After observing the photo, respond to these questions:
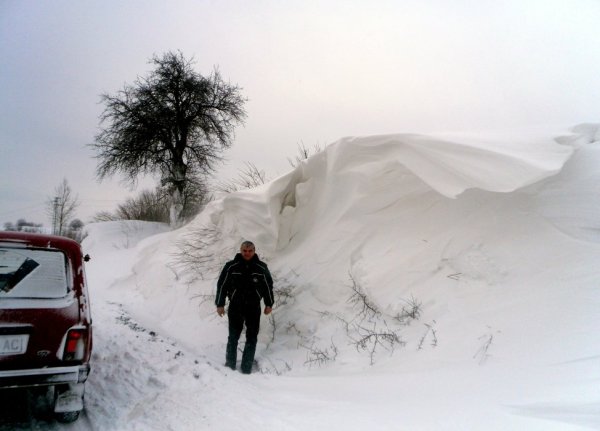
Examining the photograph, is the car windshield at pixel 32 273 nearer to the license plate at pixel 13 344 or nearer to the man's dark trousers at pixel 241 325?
the license plate at pixel 13 344

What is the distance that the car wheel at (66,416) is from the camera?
3166mm

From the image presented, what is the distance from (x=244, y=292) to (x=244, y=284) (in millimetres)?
105

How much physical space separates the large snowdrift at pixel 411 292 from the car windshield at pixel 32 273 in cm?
121

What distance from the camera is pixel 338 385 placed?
4.14 m

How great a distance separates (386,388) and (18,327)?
3059 millimetres

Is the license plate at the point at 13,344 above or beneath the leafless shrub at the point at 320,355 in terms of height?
above

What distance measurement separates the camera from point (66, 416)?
3.18 meters

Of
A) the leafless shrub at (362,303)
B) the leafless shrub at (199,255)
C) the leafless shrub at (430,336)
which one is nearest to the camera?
the leafless shrub at (430,336)

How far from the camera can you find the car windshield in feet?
10.2

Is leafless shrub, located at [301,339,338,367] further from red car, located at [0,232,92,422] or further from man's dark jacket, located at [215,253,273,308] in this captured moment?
red car, located at [0,232,92,422]

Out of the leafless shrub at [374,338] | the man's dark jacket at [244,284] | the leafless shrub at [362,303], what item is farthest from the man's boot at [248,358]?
the leafless shrub at [362,303]

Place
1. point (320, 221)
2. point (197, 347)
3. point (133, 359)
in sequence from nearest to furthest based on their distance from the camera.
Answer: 1. point (133, 359)
2. point (197, 347)
3. point (320, 221)

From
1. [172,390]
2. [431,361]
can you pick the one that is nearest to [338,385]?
[431,361]

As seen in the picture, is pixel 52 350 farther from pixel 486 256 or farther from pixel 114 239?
pixel 114 239
